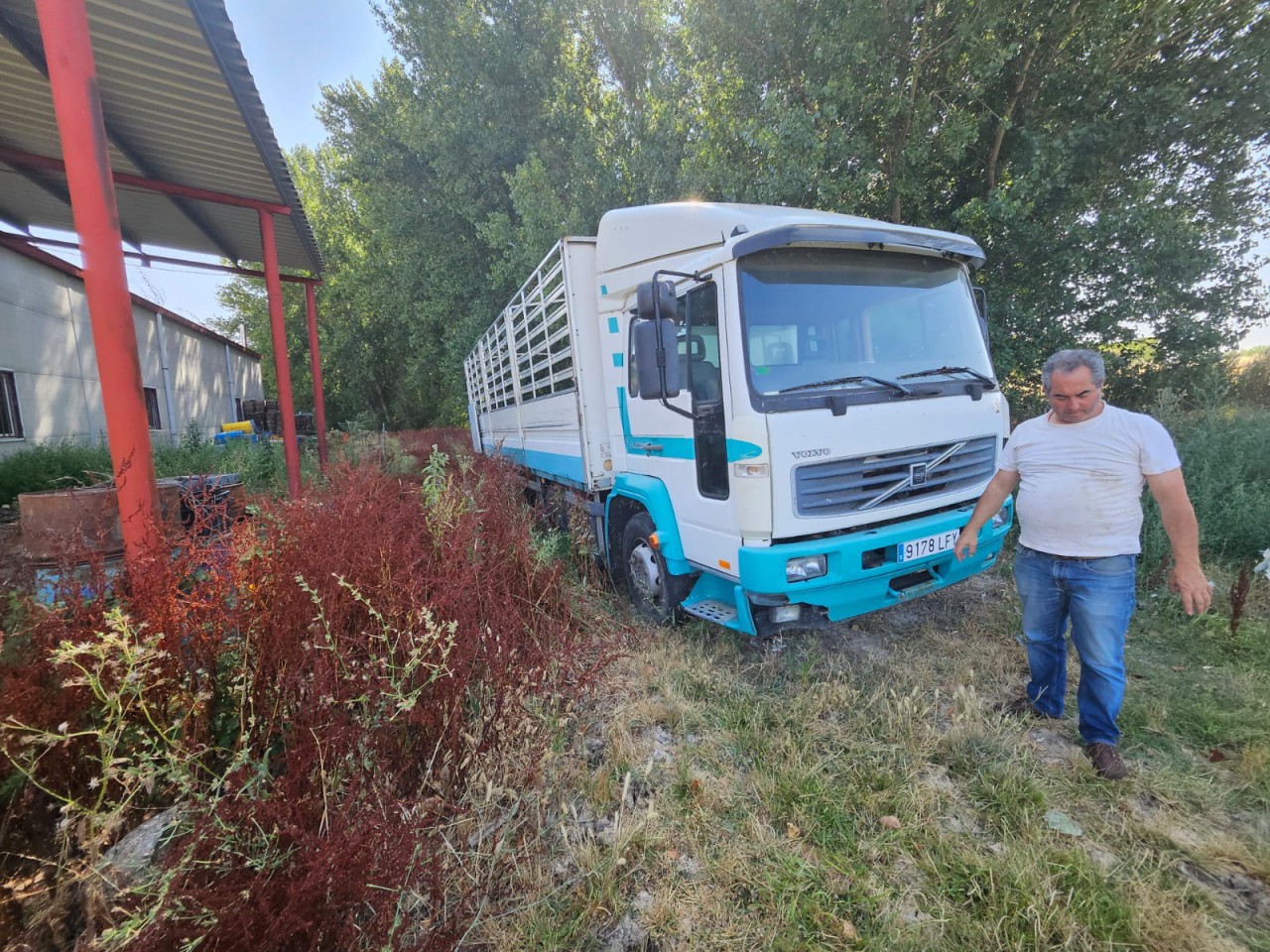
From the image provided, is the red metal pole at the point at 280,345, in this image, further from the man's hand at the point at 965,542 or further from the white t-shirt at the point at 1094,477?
the white t-shirt at the point at 1094,477

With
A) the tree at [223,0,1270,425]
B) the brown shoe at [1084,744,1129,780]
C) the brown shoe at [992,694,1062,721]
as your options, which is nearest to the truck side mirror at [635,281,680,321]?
the brown shoe at [992,694,1062,721]

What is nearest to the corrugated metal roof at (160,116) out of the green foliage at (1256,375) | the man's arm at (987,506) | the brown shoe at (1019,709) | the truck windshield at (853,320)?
the truck windshield at (853,320)

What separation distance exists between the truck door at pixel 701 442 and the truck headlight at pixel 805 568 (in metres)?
0.30

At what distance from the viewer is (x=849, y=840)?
6.82 ft

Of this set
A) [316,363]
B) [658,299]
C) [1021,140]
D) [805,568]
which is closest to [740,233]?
[658,299]

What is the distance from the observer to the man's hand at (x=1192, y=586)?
220 centimetres

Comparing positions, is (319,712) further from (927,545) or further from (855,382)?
(927,545)

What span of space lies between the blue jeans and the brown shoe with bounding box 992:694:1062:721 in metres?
0.26

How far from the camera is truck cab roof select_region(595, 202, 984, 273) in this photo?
115 inches

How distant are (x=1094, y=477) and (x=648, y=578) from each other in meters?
2.61

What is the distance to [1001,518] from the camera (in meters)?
3.52

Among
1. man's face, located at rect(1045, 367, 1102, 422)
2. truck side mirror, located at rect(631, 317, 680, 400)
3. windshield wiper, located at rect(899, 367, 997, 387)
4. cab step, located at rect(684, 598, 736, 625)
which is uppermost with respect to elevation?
truck side mirror, located at rect(631, 317, 680, 400)

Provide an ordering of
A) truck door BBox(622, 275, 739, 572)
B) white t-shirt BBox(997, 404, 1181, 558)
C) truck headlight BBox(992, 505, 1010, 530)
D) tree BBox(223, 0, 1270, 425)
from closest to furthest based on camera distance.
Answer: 1. white t-shirt BBox(997, 404, 1181, 558)
2. truck door BBox(622, 275, 739, 572)
3. truck headlight BBox(992, 505, 1010, 530)
4. tree BBox(223, 0, 1270, 425)

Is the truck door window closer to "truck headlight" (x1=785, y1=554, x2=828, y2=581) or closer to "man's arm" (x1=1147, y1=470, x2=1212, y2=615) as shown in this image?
"truck headlight" (x1=785, y1=554, x2=828, y2=581)
